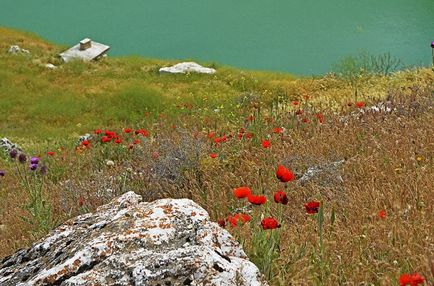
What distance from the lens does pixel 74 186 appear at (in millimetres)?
6539

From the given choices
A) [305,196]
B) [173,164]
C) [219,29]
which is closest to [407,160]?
[305,196]


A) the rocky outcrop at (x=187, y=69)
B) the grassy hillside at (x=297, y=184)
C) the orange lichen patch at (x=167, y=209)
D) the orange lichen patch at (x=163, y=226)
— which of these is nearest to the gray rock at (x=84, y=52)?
Result: the rocky outcrop at (x=187, y=69)

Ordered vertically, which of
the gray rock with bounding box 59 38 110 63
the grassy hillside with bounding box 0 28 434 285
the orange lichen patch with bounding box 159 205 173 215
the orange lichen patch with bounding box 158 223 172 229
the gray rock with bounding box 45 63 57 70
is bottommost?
the gray rock with bounding box 45 63 57 70

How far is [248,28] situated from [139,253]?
2930 cm

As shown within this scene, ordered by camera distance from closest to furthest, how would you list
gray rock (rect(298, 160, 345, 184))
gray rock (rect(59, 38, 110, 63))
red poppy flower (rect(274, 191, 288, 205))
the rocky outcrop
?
red poppy flower (rect(274, 191, 288, 205)) → gray rock (rect(298, 160, 345, 184)) → the rocky outcrop → gray rock (rect(59, 38, 110, 63))

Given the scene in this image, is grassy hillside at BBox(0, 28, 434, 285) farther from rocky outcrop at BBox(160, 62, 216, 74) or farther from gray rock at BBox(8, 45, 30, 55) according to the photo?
gray rock at BBox(8, 45, 30, 55)

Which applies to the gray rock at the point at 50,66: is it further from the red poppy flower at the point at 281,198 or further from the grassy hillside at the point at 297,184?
the red poppy flower at the point at 281,198

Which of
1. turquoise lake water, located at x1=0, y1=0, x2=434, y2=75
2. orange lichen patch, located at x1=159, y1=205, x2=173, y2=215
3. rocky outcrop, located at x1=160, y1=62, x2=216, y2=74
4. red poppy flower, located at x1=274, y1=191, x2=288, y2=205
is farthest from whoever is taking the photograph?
turquoise lake water, located at x1=0, y1=0, x2=434, y2=75

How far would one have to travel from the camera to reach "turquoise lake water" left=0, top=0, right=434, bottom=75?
2731cm

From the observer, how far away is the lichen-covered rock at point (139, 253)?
9.12ft

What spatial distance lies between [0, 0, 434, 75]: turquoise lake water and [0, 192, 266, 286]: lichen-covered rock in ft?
72.5

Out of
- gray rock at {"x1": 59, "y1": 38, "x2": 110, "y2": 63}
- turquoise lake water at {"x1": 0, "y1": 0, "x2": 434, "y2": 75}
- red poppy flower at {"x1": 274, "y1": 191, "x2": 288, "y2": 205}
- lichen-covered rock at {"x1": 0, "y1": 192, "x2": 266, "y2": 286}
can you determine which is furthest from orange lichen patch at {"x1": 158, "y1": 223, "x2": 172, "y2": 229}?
turquoise lake water at {"x1": 0, "y1": 0, "x2": 434, "y2": 75}

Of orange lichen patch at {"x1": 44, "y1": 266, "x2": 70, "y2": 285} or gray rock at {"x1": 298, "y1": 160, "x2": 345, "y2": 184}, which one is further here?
gray rock at {"x1": 298, "y1": 160, "x2": 345, "y2": 184}

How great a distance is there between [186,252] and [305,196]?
2234 millimetres
